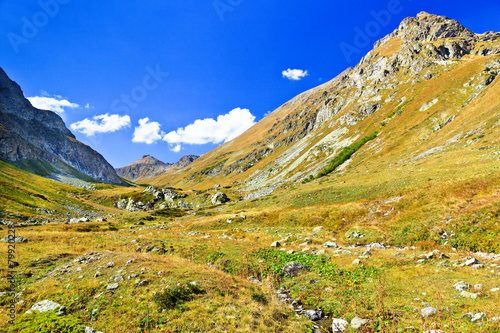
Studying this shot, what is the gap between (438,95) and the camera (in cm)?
8681

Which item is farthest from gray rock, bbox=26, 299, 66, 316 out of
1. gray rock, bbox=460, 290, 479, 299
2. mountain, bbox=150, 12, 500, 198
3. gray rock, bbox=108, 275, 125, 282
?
mountain, bbox=150, 12, 500, 198

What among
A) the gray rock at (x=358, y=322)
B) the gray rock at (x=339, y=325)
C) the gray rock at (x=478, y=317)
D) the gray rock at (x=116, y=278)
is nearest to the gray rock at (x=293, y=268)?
the gray rock at (x=339, y=325)

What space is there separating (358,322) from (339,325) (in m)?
0.85

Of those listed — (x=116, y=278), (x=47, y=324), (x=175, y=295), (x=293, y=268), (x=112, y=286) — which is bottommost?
(x=293, y=268)

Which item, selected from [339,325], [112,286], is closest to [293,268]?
[339,325]

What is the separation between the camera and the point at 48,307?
1062 cm

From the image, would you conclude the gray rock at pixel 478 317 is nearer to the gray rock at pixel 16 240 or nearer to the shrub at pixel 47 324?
the shrub at pixel 47 324

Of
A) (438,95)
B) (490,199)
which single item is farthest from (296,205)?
(438,95)

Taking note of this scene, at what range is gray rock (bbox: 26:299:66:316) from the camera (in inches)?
400

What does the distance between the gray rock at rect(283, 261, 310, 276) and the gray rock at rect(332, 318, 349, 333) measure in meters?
6.31

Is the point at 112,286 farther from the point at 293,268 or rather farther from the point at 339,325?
the point at 339,325

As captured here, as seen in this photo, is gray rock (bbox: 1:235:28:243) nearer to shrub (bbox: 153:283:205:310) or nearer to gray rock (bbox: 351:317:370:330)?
shrub (bbox: 153:283:205:310)

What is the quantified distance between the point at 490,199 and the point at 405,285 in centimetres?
1544

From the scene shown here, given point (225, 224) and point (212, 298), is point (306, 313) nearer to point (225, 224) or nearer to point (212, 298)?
point (212, 298)
